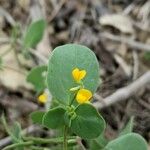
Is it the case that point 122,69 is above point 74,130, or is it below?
below

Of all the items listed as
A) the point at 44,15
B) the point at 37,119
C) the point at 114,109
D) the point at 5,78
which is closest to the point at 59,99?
the point at 37,119

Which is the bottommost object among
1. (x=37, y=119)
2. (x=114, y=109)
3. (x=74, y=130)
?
(x=114, y=109)

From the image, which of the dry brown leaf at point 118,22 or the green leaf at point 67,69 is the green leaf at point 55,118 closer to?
the green leaf at point 67,69

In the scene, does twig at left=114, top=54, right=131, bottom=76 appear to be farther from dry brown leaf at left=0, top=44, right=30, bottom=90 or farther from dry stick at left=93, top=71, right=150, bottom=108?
dry brown leaf at left=0, top=44, right=30, bottom=90

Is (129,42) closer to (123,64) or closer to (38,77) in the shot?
(123,64)

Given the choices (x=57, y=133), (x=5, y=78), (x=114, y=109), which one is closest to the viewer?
(x=57, y=133)

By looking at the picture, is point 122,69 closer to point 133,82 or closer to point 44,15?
point 133,82
